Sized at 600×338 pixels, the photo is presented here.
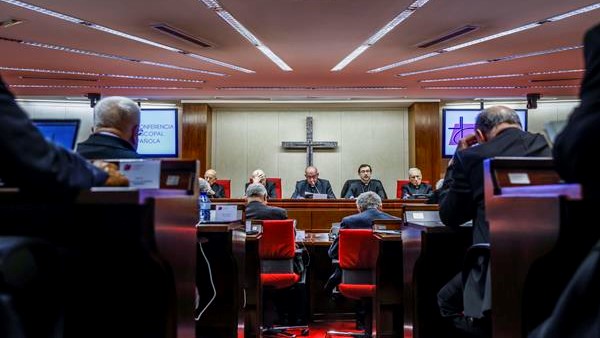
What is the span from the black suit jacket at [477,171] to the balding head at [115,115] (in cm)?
147

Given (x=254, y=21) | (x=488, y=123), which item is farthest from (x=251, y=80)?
(x=488, y=123)

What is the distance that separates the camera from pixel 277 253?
4566 millimetres

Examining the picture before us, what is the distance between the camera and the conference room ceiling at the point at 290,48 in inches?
211

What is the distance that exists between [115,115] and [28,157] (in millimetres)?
1133

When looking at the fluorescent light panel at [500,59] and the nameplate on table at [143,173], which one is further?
the fluorescent light panel at [500,59]

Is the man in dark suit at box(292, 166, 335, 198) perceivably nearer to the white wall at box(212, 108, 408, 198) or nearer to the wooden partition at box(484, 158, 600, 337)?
the white wall at box(212, 108, 408, 198)

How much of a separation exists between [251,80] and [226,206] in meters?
5.64

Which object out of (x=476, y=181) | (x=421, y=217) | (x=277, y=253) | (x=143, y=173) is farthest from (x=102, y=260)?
(x=277, y=253)

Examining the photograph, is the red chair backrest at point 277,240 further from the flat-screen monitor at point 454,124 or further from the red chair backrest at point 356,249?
the flat-screen monitor at point 454,124

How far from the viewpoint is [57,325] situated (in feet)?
5.57

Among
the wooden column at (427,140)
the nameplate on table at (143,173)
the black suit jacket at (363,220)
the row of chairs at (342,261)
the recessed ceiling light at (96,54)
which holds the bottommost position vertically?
the row of chairs at (342,261)

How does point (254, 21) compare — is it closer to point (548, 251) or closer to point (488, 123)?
point (488, 123)

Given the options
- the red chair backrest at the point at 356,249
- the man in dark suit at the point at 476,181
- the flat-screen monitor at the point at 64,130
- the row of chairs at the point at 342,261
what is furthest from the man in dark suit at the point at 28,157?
the red chair backrest at the point at 356,249

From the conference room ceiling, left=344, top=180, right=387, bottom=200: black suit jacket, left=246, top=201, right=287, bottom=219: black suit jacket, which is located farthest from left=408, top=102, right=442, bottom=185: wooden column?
left=246, top=201, right=287, bottom=219: black suit jacket
